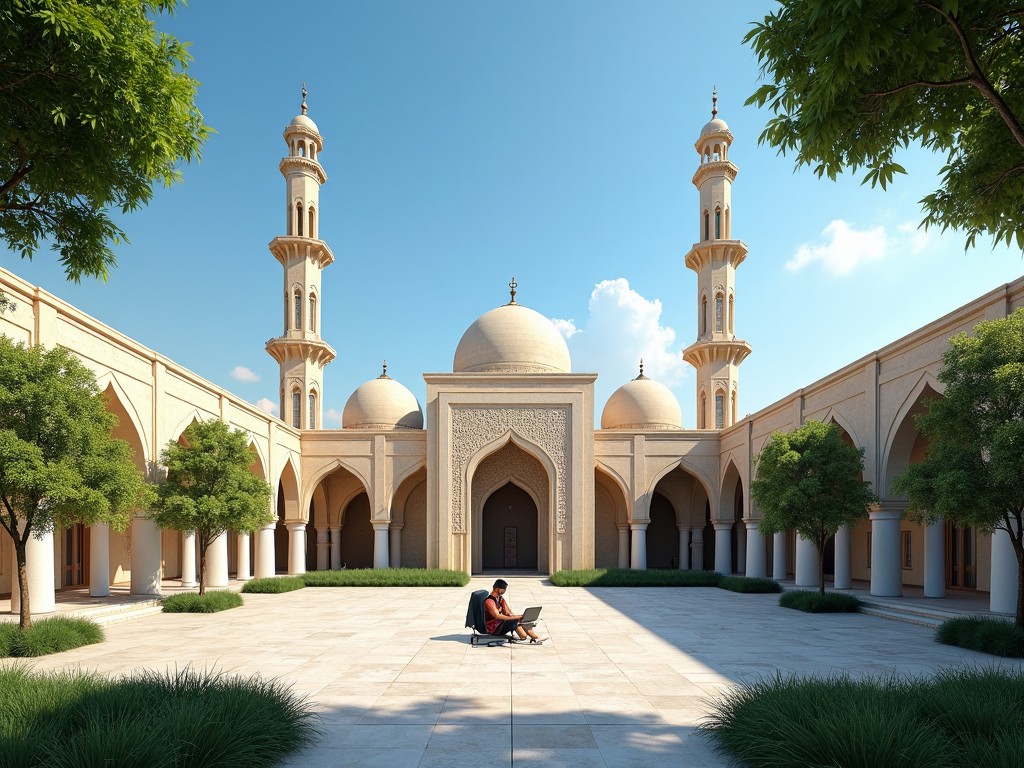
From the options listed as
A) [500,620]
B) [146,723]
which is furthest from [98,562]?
[146,723]

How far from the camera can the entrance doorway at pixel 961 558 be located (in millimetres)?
19312

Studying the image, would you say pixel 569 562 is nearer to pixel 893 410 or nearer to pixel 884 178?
pixel 893 410

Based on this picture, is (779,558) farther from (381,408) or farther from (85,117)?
(85,117)

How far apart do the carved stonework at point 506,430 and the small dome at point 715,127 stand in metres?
13.5

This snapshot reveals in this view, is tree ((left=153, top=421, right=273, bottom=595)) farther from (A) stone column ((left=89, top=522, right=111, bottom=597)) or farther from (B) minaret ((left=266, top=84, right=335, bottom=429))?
(B) minaret ((left=266, top=84, right=335, bottom=429))

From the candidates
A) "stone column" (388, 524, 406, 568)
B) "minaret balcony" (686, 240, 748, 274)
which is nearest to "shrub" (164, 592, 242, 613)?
"stone column" (388, 524, 406, 568)

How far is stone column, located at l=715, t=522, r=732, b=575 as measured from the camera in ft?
85.8

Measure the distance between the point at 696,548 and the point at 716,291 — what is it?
34.3ft

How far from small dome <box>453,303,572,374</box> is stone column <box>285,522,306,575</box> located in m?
8.50

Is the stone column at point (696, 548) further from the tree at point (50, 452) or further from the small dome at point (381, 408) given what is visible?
the tree at point (50, 452)

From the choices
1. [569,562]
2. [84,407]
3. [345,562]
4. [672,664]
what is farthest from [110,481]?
[345,562]

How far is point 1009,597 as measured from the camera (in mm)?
12102

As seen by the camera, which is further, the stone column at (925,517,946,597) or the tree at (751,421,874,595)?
the stone column at (925,517,946,597)

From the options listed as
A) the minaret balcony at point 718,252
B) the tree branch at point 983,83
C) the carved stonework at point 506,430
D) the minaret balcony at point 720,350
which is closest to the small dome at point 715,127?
the minaret balcony at point 718,252
